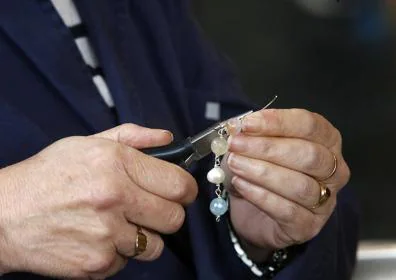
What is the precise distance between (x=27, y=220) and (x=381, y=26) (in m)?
0.76

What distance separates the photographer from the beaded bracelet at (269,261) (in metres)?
0.63

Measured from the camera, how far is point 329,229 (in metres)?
0.63

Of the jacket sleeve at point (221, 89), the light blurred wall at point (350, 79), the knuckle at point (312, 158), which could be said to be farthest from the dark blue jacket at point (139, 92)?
the light blurred wall at point (350, 79)

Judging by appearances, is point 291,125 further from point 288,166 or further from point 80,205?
point 80,205

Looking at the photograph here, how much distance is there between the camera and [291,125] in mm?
518

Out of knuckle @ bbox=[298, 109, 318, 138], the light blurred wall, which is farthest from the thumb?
the light blurred wall

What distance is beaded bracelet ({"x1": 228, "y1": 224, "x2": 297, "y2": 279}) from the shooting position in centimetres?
63

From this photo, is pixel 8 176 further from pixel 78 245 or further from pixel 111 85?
pixel 111 85

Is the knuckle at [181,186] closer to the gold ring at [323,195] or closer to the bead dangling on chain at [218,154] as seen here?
the bead dangling on chain at [218,154]

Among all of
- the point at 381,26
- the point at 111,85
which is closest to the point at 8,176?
the point at 111,85

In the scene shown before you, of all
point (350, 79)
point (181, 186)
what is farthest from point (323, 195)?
point (350, 79)

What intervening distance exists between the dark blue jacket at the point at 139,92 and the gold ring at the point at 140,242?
0.39 ft

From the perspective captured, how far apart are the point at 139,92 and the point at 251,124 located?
188 mm

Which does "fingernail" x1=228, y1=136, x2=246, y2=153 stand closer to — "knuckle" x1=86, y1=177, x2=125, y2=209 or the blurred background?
"knuckle" x1=86, y1=177, x2=125, y2=209
